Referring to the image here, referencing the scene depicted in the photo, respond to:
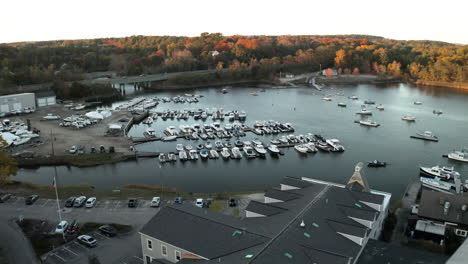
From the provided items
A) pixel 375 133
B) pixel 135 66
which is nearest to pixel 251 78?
pixel 135 66

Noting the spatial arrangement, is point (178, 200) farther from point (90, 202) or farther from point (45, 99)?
point (45, 99)

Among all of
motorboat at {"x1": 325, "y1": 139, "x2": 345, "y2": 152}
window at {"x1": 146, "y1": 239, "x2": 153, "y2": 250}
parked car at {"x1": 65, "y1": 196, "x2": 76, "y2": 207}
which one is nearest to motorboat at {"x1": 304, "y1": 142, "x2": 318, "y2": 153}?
motorboat at {"x1": 325, "y1": 139, "x2": 345, "y2": 152}

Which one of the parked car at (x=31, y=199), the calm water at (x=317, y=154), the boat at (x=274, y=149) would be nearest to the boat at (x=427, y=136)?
the calm water at (x=317, y=154)

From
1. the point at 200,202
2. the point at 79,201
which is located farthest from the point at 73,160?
the point at 200,202

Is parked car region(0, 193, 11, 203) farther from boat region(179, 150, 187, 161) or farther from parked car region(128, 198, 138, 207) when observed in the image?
boat region(179, 150, 187, 161)

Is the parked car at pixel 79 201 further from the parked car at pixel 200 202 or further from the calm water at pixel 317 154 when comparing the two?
the parked car at pixel 200 202

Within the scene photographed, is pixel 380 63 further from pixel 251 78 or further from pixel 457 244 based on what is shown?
pixel 457 244
